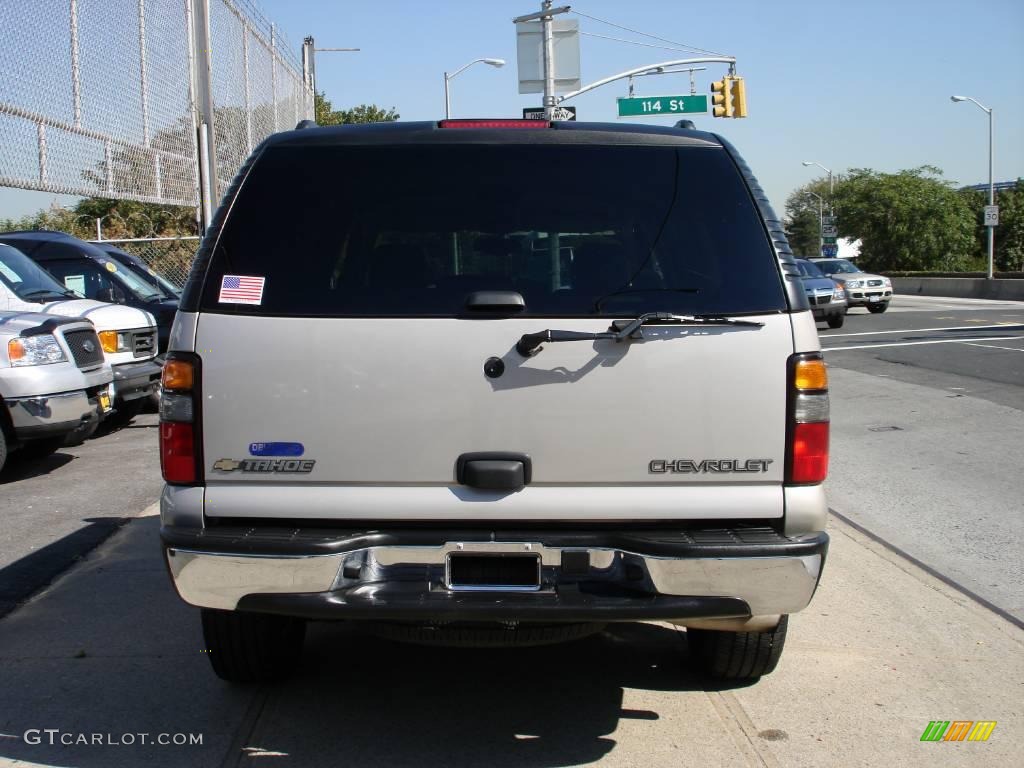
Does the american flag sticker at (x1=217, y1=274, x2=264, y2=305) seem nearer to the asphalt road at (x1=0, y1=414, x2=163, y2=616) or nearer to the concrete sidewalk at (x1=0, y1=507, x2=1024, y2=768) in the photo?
the concrete sidewalk at (x1=0, y1=507, x2=1024, y2=768)

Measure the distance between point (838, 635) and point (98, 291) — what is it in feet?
32.8

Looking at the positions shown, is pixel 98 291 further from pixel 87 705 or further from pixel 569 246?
pixel 569 246

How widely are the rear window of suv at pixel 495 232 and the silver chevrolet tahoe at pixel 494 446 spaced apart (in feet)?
0.05

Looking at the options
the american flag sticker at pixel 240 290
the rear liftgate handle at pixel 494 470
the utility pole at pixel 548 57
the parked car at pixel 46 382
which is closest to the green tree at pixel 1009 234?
the utility pole at pixel 548 57

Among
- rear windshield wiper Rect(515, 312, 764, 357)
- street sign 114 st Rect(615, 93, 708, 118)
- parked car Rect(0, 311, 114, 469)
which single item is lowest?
parked car Rect(0, 311, 114, 469)

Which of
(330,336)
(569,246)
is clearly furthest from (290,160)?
(569,246)

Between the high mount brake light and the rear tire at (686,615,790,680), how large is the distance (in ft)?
6.50

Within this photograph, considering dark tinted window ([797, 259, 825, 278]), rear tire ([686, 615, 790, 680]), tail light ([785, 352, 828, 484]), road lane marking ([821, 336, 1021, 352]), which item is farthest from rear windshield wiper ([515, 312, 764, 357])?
dark tinted window ([797, 259, 825, 278])

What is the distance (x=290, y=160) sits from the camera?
12.1 feet

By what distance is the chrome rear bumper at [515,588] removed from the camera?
331cm

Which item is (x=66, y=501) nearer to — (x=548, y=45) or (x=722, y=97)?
(x=548, y=45)

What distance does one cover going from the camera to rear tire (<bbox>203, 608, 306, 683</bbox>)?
3988 mm

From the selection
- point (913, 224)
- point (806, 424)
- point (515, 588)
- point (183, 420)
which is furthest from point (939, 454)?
point (913, 224)

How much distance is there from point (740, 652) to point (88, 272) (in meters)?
10.5
